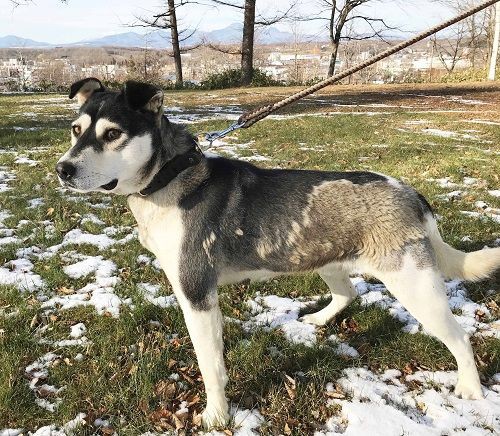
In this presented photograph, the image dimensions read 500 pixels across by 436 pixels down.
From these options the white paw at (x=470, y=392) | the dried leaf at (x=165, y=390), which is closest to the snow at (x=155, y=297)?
the dried leaf at (x=165, y=390)

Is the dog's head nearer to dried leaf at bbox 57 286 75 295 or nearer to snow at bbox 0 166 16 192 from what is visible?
dried leaf at bbox 57 286 75 295

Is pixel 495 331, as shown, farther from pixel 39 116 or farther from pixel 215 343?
pixel 39 116

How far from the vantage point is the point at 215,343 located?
3191mm

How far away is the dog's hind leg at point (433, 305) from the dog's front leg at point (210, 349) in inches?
47.7

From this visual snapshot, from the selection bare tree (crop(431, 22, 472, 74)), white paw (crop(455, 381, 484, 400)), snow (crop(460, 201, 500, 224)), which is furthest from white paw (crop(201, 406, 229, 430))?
bare tree (crop(431, 22, 472, 74))

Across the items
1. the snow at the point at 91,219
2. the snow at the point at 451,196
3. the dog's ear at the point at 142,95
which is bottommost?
the snow at the point at 91,219

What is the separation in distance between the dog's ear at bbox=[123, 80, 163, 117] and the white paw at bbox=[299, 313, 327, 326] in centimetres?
241

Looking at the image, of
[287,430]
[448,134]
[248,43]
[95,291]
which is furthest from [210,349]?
[248,43]

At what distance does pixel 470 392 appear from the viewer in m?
3.38

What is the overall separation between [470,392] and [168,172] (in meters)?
2.73

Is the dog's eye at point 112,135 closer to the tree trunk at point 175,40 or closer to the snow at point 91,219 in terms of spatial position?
the snow at point 91,219

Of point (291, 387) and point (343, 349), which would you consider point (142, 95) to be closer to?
point (291, 387)

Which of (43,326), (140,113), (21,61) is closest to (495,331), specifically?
(140,113)

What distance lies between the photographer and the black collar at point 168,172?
3180 mm
